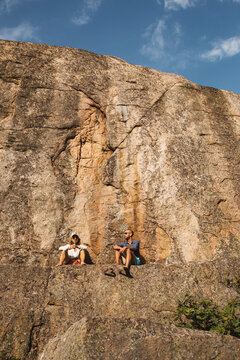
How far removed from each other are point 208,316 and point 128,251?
195cm

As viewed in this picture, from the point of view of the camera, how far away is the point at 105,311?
562cm

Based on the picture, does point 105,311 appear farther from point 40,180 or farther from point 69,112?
point 69,112

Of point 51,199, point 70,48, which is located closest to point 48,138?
point 51,199

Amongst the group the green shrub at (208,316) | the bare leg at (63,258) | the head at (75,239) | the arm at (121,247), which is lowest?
the green shrub at (208,316)

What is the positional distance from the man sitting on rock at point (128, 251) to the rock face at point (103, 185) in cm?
36

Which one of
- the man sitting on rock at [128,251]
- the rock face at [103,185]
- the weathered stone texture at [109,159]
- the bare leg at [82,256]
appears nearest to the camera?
the rock face at [103,185]

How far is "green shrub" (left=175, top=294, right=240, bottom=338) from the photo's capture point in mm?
5031

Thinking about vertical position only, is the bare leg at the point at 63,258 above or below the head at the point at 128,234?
below

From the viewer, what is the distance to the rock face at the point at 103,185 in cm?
576

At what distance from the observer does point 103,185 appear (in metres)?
8.06

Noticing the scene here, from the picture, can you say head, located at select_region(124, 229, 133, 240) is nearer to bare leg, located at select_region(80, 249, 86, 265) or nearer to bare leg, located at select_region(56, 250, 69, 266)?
bare leg, located at select_region(80, 249, 86, 265)

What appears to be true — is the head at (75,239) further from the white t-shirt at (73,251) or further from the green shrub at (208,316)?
the green shrub at (208,316)

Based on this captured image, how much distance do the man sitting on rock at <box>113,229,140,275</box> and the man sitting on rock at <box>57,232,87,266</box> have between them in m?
0.71

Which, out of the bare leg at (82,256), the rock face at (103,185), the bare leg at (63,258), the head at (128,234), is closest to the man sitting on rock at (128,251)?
the head at (128,234)
